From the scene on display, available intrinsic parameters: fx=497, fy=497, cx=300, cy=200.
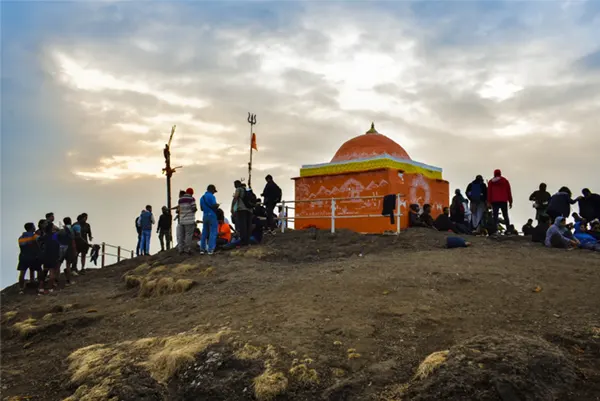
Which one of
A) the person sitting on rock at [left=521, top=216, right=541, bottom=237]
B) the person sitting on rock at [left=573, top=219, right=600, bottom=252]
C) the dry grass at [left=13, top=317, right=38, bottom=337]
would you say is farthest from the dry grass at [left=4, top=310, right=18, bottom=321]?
the person sitting on rock at [left=521, top=216, right=541, bottom=237]

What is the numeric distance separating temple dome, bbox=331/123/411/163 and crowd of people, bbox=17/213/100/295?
8940 millimetres

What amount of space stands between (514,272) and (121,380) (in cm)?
641

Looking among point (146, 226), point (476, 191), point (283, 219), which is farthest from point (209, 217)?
point (476, 191)

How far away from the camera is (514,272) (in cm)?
848

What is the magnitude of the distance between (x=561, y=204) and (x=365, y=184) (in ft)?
18.4

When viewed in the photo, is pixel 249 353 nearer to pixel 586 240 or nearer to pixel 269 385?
pixel 269 385

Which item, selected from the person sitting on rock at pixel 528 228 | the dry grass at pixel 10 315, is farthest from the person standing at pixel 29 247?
the person sitting on rock at pixel 528 228

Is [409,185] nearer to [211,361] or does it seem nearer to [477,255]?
[477,255]

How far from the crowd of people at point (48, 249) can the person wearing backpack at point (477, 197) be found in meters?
10.7

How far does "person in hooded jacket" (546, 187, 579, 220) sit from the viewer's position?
39.7ft

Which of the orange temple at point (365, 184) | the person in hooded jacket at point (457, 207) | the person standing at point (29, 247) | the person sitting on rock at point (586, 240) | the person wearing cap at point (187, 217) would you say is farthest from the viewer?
the orange temple at point (365, 184)

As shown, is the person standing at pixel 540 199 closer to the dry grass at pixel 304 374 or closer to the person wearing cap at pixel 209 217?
the person wearing cap at pixel 209 217

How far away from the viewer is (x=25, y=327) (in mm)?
8656

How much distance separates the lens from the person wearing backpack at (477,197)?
13758 mm
